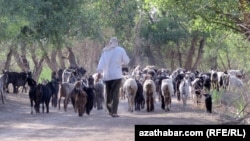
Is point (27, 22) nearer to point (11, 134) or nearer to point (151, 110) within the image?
point (151, 110)

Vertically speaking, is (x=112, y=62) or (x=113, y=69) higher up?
(x=112, y=62)

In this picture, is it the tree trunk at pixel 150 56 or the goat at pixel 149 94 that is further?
the tree trunk at pixel 150 56

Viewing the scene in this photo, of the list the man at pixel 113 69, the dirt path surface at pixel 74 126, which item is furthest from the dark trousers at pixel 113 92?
the dirt path surface at pixel 74 126

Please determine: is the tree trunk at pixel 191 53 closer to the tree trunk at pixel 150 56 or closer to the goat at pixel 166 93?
the tree trunk at pixel 150 56

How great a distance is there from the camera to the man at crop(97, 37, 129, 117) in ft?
52.5

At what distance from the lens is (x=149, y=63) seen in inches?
1984

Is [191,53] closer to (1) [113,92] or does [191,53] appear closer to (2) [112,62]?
(2) [112,62]

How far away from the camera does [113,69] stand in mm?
16016

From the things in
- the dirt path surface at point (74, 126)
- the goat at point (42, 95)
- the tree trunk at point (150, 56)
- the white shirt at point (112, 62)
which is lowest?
the dirt path surface at point (74, 126)

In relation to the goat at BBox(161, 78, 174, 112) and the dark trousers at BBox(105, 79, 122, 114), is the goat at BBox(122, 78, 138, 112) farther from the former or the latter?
the dark trousers at BBox(105, 79, 122, 114)

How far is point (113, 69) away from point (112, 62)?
0.73ft

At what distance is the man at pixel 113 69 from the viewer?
1602 centimetres

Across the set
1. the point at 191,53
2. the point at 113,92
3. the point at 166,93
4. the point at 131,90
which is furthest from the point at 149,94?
the point at 191,53

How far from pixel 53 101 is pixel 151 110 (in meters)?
4.89
